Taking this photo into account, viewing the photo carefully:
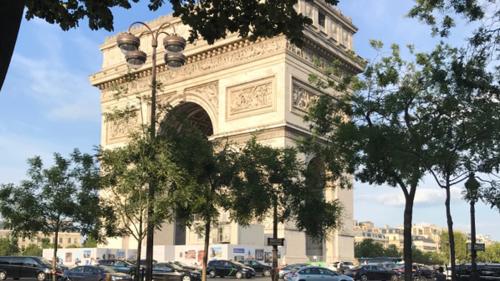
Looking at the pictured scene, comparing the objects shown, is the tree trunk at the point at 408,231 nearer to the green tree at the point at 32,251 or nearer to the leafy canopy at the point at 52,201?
the leafy canopy at the point at 52,201

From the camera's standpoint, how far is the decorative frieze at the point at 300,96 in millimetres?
46531

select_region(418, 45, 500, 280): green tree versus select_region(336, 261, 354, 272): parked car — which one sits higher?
select_region(418, 45, 500, 280): green tree

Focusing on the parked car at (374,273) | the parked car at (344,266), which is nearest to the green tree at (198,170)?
the parked car at (374,273)

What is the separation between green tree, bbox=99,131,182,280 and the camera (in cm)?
1806

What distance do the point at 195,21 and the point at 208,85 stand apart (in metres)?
43.7

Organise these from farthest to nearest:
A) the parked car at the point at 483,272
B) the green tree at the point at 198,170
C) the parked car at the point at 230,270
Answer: the parked car at the point at 230,270
the parked car at the point at 483,272
the green tree at the point at 198,170

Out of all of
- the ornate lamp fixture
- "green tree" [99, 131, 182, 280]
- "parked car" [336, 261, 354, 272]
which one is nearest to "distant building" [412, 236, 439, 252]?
"parked car" [336, 261, 354, 272]

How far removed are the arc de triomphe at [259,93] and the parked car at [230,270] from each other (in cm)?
281

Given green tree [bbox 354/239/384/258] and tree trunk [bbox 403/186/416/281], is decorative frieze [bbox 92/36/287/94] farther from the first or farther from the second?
green tree [bbox 354/239/384/258]

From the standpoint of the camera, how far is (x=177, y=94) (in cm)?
5369

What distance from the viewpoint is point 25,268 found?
36.0 m

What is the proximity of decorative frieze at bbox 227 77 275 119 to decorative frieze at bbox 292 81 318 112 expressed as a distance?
174 cm

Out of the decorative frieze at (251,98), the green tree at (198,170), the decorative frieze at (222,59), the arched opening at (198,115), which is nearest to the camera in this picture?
the green tree at (198,170)

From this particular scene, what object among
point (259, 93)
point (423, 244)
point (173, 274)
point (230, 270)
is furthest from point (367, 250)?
point (173, 274)
